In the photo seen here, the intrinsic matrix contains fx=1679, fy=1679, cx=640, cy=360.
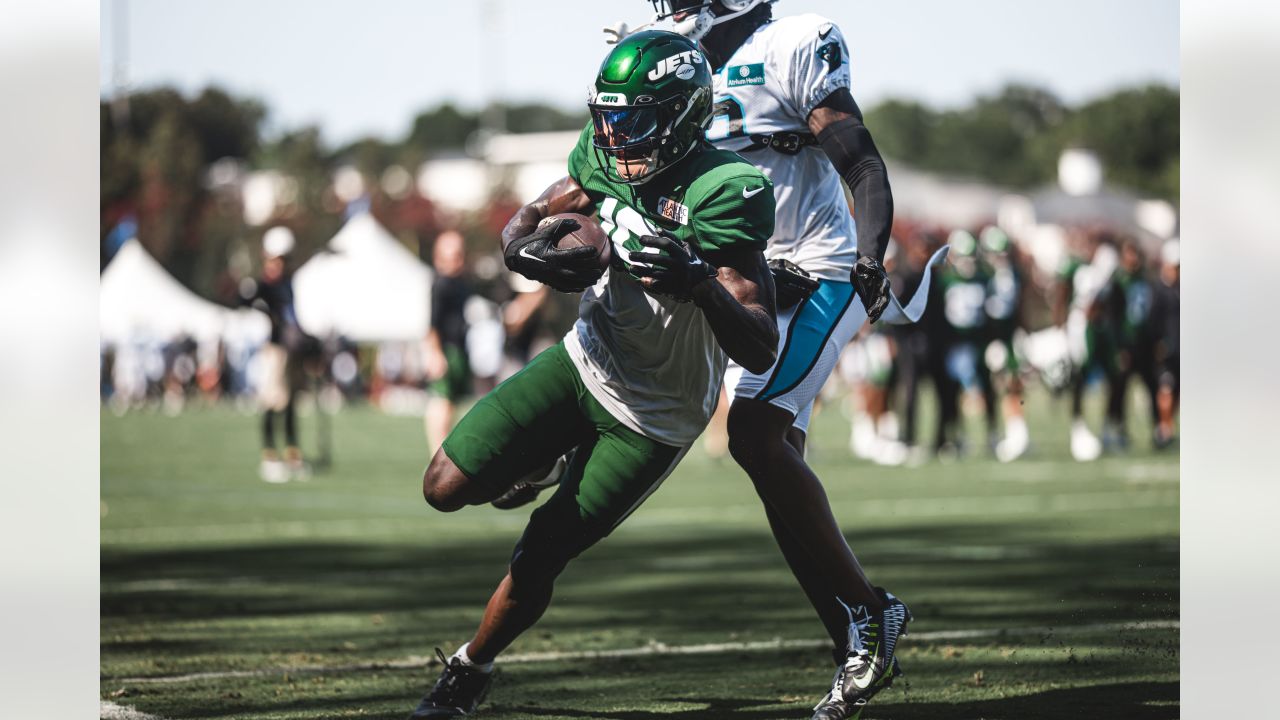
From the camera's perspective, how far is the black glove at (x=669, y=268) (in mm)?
4211

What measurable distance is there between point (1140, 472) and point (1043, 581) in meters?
6.97

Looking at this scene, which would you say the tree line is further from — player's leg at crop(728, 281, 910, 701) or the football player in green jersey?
player's leg at crop(728, 281, 910, 701)

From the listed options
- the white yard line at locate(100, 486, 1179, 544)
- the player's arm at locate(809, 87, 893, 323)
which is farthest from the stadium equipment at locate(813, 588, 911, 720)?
the white yard line at locate(100, 486, 1179, 544)

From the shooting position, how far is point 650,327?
4.75 metres

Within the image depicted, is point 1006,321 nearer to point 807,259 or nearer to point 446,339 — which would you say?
point 446,339

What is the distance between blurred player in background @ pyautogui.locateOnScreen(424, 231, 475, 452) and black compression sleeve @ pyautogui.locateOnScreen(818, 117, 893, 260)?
8963mm

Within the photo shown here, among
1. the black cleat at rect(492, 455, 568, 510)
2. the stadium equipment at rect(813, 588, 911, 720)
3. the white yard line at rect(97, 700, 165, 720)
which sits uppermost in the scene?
the black cleat at rect(492, 455, 568, 510)

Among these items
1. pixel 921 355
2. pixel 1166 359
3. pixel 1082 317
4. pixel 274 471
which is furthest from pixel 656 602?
pixel 1082 317

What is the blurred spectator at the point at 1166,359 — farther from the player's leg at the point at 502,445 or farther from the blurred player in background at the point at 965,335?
the player's leg at the point at 502,445

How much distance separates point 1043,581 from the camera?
317 inches

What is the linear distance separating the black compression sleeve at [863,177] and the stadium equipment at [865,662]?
106 cm

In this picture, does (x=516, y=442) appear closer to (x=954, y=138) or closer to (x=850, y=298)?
(x=850, y=298)

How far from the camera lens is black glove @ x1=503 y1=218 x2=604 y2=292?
439cm
